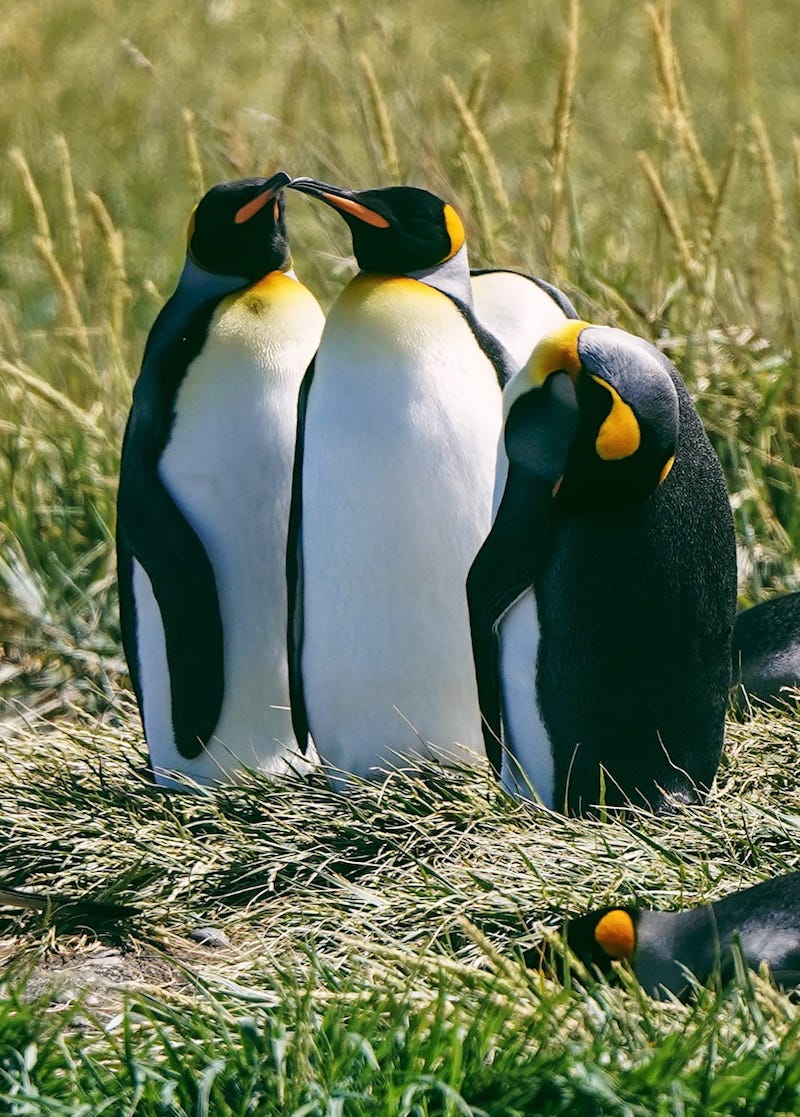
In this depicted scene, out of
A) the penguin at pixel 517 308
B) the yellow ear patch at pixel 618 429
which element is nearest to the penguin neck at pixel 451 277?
the penguin at pixel 517 308

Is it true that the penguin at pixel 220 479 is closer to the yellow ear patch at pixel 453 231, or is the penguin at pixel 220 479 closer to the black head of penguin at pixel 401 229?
the black head of penguin at pixel 401 229

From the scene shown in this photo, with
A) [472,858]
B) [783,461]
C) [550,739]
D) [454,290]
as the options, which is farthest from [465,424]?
[783,461]

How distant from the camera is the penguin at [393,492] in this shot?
3.41 metres

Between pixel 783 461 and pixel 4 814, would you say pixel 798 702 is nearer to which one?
pixel 783 461

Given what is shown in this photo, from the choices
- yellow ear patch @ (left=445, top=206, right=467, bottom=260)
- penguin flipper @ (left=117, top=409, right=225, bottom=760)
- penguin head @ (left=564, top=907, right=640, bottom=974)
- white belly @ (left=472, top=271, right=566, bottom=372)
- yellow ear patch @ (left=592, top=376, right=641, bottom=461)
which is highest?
yellow ear patch @ (left=445, top=206, right=467, bottom=260)

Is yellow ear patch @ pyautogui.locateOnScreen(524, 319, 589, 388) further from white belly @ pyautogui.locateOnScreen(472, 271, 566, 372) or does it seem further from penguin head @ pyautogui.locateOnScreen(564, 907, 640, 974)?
penguin head @ pyautogui.locateOnScreen(564, 907, 640, 974)

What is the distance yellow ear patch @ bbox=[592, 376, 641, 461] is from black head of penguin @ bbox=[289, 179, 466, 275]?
1.90 feet

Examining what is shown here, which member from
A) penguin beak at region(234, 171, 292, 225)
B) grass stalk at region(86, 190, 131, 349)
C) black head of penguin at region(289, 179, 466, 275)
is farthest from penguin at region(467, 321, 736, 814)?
grass stalk at region(86, 190, 131, 349)

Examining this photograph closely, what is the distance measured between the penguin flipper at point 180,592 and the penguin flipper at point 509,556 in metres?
0.58

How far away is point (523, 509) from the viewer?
319 centimetres

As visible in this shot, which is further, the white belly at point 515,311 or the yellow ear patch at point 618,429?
the white belly at point 515,311

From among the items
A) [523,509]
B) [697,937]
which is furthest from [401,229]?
[697,937]

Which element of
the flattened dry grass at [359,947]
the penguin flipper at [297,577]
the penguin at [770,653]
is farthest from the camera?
the penguin at [770,653]

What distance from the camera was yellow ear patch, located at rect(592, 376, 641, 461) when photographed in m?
3.08
